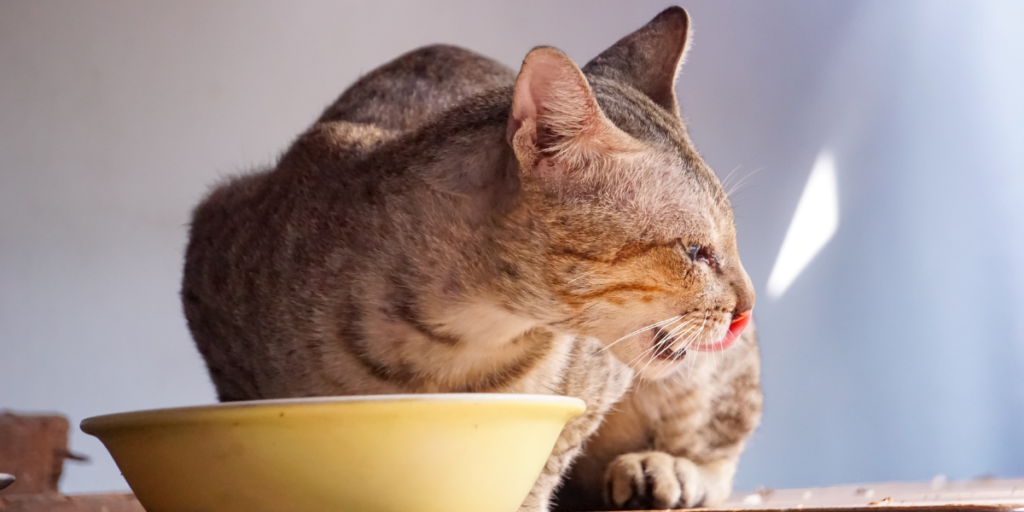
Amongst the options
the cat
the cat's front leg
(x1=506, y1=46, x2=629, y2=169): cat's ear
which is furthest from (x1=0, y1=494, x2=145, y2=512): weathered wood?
(x1=506, y1=46, x2=629, y2=169): cat's ear

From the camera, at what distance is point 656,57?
4.06ft

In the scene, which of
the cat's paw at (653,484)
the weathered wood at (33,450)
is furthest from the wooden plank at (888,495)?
the weathered wood at (33,450)

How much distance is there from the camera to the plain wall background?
6.21 feet

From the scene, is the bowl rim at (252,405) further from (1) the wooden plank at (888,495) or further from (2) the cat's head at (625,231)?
(1) the wooden plank at (888,495)

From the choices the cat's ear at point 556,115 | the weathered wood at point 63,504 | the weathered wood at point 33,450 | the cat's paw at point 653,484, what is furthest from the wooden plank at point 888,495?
the weathered wood at point 33,450

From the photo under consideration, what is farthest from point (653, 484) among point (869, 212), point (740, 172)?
point (869, 212)

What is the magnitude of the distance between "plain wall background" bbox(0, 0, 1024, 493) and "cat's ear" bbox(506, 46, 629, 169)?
43.7 inches

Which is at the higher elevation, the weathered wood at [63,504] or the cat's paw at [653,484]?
the weathered wood at [63,504]

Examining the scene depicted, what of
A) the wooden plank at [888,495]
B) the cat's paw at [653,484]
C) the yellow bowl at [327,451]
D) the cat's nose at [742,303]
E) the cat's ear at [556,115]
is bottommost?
the wooden plank at [888,495]

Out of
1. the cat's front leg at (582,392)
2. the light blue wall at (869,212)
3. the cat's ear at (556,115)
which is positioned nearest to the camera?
the cat's ear at (556,115)

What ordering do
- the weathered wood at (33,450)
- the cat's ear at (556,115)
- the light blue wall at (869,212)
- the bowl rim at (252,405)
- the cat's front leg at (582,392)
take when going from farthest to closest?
the light blue wall at (869,212) < the weathered wood at (33,450) < the cat's front leg at (582,392) < the cat's ear at (556,115) < the bowl rim at (252,405)

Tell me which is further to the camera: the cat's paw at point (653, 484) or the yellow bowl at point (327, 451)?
the cat's paw at point (653, 484)

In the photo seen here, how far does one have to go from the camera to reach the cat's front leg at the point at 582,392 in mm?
1189

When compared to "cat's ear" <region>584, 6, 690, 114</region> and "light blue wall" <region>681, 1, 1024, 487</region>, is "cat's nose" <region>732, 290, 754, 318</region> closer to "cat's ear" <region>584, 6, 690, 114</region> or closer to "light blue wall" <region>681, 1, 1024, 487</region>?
"cat's ear" <region>584, 6, 690, 114</region>
